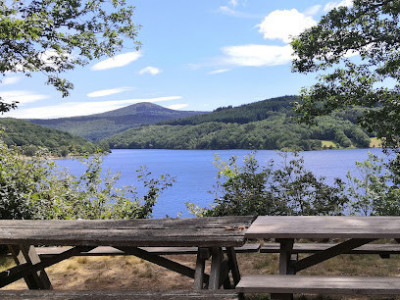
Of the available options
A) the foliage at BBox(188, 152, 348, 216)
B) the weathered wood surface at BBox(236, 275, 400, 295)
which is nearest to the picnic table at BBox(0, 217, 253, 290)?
the weathered wood surface at BBox(236, 275, 400, 295)

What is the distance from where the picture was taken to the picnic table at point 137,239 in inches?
101

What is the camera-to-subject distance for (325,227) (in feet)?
8.86

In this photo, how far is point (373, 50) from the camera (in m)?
7.85

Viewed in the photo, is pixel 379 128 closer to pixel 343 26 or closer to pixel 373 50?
pixel 373 50

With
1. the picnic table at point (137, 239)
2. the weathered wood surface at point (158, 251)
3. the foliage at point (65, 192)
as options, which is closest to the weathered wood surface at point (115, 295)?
the picnic table at point (137, 239)

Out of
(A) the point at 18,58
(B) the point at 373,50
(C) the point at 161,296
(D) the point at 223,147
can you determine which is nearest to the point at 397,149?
(B) the point at 373,50

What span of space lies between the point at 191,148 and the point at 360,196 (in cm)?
2905

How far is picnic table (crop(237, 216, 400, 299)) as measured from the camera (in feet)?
7.16

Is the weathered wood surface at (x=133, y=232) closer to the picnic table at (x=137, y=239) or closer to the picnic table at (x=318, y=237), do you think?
the picnic table at (x=137, y=239)

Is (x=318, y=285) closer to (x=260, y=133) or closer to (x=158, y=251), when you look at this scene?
(x=158, y=251)

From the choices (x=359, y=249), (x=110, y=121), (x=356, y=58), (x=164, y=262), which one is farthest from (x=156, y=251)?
(x=110, y=121)

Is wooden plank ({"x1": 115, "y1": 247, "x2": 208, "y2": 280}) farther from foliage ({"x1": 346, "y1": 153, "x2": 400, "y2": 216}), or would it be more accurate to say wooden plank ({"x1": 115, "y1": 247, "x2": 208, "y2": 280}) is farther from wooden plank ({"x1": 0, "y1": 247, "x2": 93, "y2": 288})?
foliage ({"x1": 346, "y1": 153, "x2": 400, "y2": 216})

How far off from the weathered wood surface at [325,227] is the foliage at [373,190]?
14.0 ft

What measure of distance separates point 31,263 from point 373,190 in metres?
6.74
